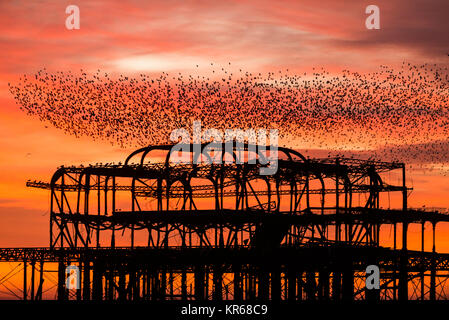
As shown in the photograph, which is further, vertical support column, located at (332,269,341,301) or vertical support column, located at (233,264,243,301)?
vertical support column, located at (233,264,243,301)

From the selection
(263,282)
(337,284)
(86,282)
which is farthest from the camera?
(86,282)

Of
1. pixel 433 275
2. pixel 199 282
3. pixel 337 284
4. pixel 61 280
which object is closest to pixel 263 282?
pixel 337 284

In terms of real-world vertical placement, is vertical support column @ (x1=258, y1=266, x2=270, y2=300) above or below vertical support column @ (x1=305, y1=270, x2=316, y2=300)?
above

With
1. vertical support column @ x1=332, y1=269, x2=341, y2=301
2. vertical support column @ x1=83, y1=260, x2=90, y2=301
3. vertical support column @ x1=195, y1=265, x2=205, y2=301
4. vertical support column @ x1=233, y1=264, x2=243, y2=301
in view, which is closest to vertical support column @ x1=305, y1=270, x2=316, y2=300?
vertical support column @ x1=332, y1=269, x2=341, y2=301

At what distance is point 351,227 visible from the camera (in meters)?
72.0

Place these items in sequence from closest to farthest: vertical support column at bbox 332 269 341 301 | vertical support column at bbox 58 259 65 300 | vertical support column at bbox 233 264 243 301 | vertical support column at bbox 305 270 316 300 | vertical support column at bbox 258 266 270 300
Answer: vertical support column at bbox 258 266 270 300, vertical support column at bbox 332 269 341 301, vertical support column at bbox 233 264 243 301, vertical support column at bbox 305 270 316 300, vertical support column at bbox 58 259 65 300

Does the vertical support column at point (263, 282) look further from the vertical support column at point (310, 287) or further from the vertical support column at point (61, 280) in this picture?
the vertical support column at point (61, 280)

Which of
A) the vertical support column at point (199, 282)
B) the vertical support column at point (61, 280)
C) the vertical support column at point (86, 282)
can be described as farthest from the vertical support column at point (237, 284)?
the vertical support column at point (61, 280)

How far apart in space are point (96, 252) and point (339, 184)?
57.2 ft

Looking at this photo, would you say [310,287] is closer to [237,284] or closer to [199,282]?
[237,284]

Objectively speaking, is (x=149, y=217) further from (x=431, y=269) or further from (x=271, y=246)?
(x=431, y=269)

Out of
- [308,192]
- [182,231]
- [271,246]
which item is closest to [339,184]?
[308,192]

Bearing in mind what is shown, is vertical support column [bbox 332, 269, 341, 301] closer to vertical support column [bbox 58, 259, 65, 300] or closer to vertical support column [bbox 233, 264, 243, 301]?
vertical support column [bbox 233, 264, 243, 301]
